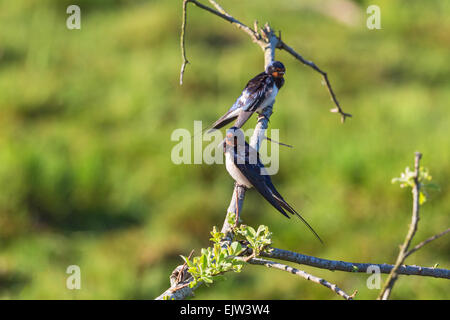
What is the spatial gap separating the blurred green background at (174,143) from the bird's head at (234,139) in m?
2.19

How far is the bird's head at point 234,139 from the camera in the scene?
142 inches

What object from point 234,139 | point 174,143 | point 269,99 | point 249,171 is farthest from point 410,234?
point 174,143

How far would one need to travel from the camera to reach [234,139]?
145 inches

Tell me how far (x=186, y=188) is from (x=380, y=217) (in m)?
2.00

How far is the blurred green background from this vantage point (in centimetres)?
593

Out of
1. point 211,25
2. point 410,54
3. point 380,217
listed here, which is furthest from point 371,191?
point 211,25

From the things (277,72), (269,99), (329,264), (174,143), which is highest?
(277,72)

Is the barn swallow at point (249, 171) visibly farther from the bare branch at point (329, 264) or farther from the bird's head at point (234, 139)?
the bare branch at point (329, 264)

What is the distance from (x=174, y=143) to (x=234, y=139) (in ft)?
12.7

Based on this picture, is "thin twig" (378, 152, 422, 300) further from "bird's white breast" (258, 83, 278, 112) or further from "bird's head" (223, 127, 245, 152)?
"bird's white breast" (258, 83, 278, 112)

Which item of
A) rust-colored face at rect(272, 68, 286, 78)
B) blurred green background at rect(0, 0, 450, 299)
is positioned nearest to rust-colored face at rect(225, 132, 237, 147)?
rust-colored face at rect(272, 68, 286, 78)

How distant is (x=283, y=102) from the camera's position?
8.73 m

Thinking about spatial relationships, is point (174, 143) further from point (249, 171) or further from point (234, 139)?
point (249, 171)

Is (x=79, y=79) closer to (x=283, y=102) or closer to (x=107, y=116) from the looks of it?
(x=107, y=116)
